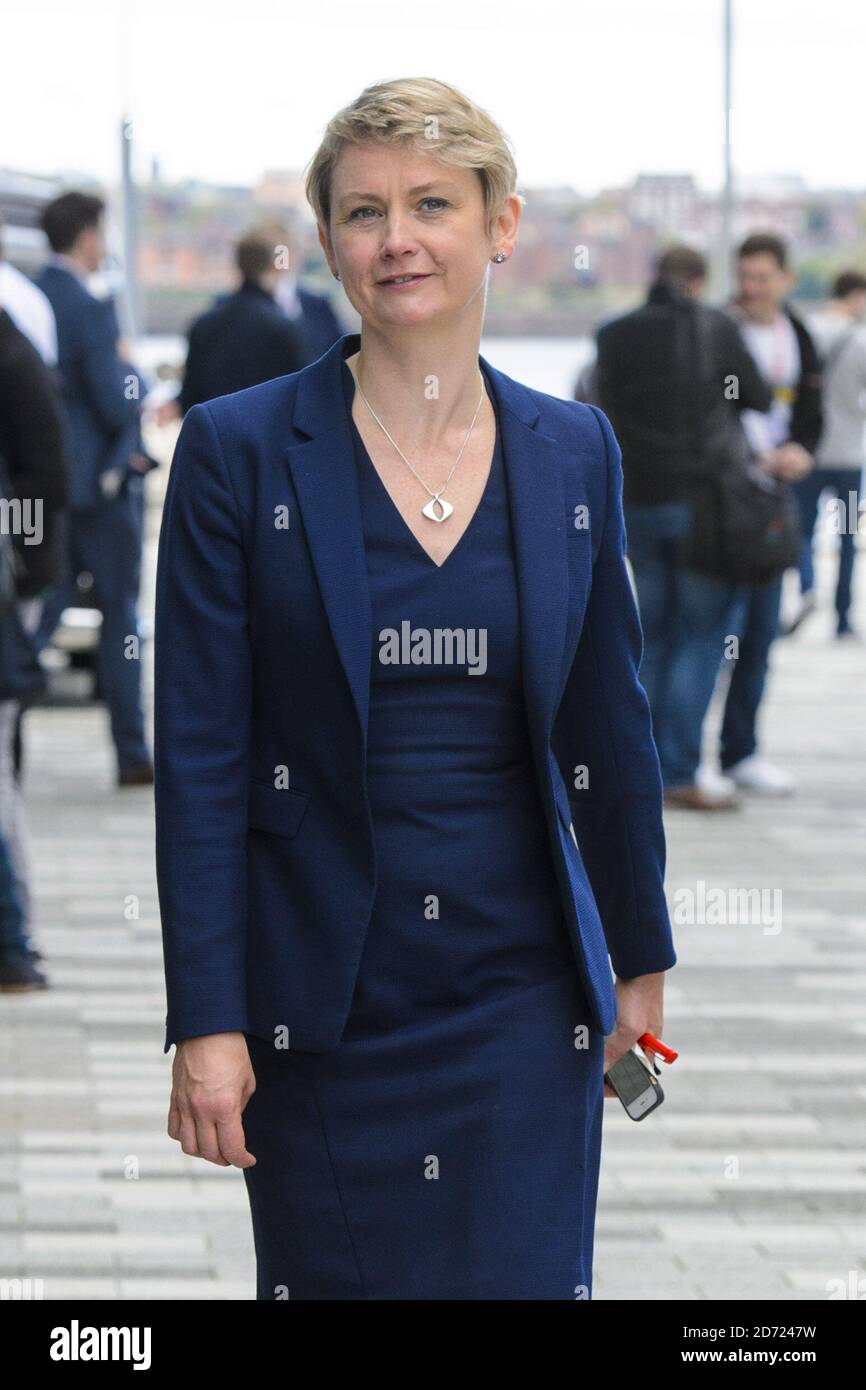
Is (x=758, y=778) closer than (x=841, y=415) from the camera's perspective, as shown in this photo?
Yes

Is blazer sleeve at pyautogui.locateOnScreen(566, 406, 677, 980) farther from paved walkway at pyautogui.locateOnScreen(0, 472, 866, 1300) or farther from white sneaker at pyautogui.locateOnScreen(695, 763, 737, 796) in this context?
white sneaker at pyautogui.locateOnScreen(695, 763, 737, 796)

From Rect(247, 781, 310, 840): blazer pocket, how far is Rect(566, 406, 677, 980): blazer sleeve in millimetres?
372

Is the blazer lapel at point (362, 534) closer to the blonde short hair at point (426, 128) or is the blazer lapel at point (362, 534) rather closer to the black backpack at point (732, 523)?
the blonde short hair at point (426, 128)

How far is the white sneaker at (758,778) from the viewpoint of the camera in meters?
9.55

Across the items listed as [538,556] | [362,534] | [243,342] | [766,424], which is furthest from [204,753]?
[243,342]

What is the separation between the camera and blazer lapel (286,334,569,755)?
2609 millimetres

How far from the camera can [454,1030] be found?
8.79 ft

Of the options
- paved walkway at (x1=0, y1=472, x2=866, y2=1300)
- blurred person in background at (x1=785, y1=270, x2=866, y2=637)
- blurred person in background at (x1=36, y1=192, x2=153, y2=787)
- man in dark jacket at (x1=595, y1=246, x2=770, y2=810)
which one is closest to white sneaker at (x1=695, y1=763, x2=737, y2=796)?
man in dark jacket at (x1=595, y1=246, x2=770, y2=810)

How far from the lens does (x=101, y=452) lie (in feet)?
30.5

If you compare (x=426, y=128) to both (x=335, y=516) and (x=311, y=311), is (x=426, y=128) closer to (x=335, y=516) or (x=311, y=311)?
(x=335, y=516)

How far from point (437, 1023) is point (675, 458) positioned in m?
6.31

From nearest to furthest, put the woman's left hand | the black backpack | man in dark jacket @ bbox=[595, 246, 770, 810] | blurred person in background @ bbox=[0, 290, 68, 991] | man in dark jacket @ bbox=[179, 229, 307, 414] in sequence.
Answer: the woman's left hand
blurred person in background @ bbox=[0, 290, 68, 991]
man in dark jacket @ bbox=[595, 246, 770, 810]
the black backpack
man in dark jacket @ bbox=[179, 229, 307, 414]

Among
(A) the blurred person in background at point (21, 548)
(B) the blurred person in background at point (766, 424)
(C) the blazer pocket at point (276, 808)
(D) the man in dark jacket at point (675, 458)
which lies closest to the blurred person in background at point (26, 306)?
(A) the blurred person in background at point (21, 548)

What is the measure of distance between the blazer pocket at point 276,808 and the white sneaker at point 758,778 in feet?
23.0
